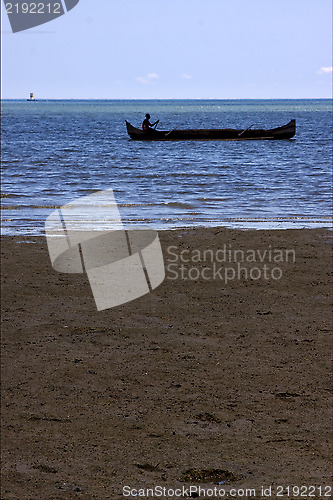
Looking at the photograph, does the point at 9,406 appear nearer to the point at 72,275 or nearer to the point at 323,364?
the point at 323,364

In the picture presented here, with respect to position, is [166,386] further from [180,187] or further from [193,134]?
[193,134]

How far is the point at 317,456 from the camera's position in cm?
407

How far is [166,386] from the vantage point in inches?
199

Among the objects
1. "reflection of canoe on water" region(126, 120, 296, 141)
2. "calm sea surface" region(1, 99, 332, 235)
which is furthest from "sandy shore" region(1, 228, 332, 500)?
"reflection of canoe on water" region(126, 120, 296, 141)

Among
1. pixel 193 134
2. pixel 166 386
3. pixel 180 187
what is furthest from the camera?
pixel 193 134

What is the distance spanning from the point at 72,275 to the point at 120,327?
85.1 inches

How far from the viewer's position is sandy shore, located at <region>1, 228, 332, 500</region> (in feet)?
12.9

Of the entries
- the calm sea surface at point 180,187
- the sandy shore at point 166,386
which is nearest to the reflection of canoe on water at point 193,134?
the calm sea surface at point 180,187

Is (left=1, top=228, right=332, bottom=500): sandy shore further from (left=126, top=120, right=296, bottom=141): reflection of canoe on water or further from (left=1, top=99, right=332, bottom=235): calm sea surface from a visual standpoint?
(left=126, top=120, right=296, bottom=141): reflection of canoe on water

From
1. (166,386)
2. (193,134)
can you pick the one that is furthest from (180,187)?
(193,134)

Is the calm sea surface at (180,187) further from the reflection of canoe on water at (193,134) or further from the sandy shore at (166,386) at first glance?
the reflection of canoe on water at (193,134)

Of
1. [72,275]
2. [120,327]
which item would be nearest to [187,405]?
[120,327]

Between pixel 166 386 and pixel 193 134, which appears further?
pixel 193 134

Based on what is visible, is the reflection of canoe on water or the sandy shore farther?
the reflection of canoe on water
